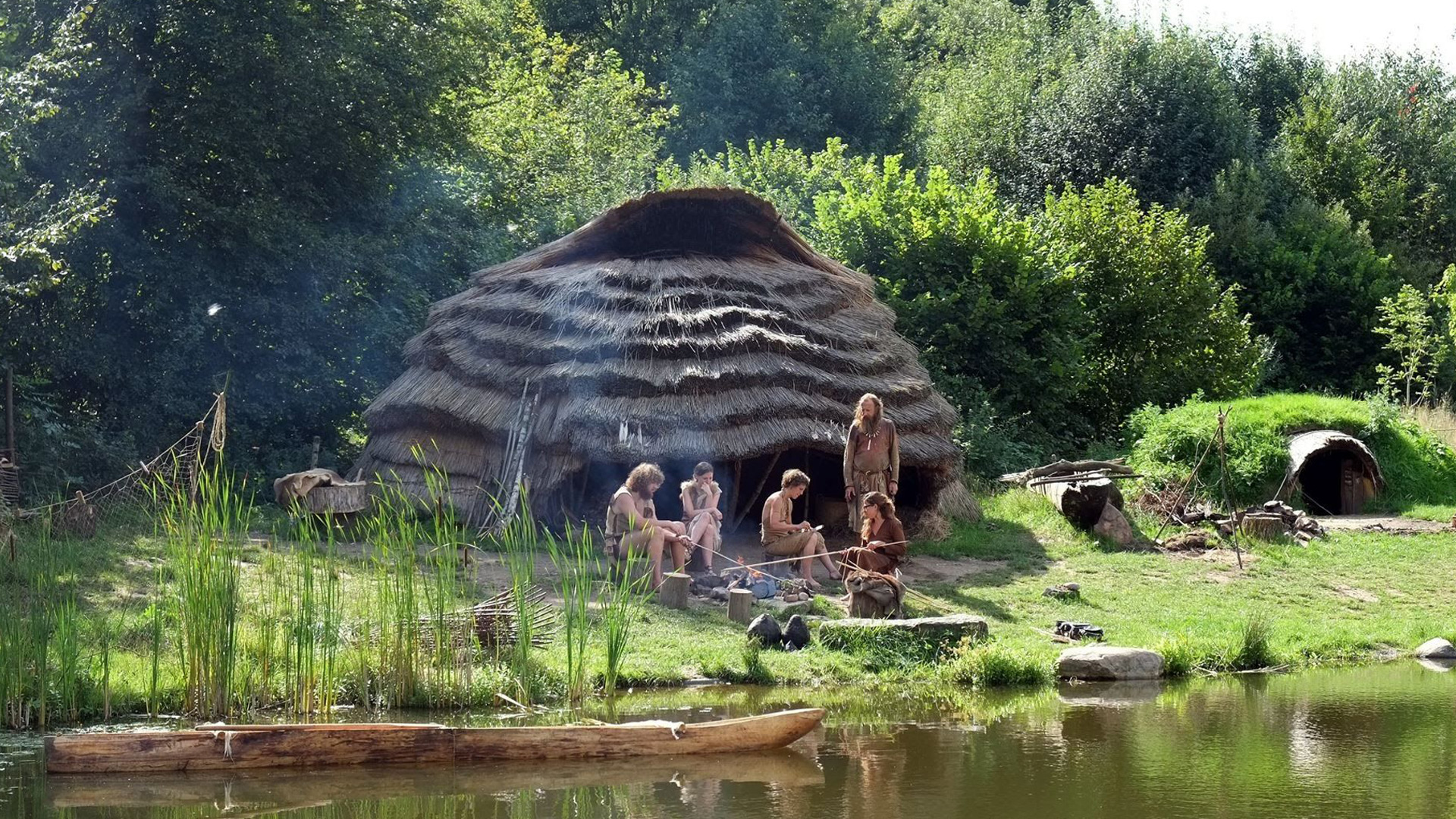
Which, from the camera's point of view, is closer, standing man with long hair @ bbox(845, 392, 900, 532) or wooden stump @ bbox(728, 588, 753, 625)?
wooden stump @ bbox(728, 588, 753, 625)

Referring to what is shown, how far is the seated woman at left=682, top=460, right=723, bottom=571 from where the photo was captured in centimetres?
1377

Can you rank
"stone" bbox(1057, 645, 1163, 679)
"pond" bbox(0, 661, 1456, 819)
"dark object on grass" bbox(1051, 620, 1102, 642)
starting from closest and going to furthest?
"pond" bbox(0, 661, 1456, 819)
"stone" bbox(1057, 645, 1163, 679)
"dark object on grass" bbox(1051, 620, 1102, 642)

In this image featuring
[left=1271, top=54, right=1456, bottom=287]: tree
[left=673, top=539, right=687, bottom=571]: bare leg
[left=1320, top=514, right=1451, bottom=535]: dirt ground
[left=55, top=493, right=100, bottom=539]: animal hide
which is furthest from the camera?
[left=1271, top=54, right=1456, bottom=287]: tree

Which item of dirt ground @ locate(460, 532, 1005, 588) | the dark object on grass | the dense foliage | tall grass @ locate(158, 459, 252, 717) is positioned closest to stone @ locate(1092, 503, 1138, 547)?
dirt ground @ locate(460, 532, 1005, 588)

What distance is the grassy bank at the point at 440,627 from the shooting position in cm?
926

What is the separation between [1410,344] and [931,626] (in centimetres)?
1898

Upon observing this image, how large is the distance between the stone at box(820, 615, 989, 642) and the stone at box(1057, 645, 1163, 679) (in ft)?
2.08

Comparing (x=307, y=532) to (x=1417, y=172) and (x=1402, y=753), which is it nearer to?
(x=1402, y=753)

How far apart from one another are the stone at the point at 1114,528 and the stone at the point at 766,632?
6389mm

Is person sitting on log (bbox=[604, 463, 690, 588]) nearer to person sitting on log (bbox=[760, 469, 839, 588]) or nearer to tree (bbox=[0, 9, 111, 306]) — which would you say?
person sitting on log (bbox=[760, 469, 839, 588])

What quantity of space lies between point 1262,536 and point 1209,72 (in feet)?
60.9

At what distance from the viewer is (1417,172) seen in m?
34.8

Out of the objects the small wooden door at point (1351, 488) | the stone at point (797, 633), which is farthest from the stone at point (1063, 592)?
the small wooden door at point (1351, 488)

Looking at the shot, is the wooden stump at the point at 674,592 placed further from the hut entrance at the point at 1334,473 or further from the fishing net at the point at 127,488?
the hut entrance at the point at 1334,473
